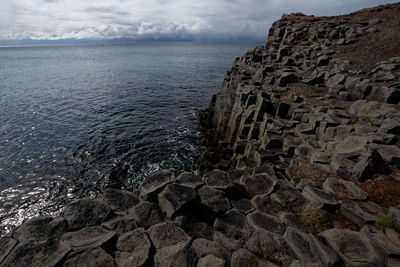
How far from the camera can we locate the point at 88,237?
17.9 ft

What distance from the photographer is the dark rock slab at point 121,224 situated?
5.97m

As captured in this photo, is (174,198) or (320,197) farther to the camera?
(320,197)

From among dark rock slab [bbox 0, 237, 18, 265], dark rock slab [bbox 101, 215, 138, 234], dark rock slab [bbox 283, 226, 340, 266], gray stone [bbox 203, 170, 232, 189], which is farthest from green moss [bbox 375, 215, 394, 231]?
dark rock slab [bbox 0, 237, 18, 265]

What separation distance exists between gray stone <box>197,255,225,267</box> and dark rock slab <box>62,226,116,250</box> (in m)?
2.61

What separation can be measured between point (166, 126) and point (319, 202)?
23.5 m

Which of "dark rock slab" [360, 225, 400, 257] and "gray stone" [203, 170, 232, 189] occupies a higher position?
"dark rock slab" [360, 225, 400, 257]

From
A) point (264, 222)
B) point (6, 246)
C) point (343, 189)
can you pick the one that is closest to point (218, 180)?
point (264, 222)

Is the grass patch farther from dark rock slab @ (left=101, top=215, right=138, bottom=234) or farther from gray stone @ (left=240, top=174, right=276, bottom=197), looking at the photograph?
dark rock slab @ (left=101, top=215, right=138, bottom=234)

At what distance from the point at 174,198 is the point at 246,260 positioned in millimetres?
2896

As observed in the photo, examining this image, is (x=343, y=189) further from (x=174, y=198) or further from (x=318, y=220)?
(x=174, y=198)

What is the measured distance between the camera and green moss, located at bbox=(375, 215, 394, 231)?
5559mm

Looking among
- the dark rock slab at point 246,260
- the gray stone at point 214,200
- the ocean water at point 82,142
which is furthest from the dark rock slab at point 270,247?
the ocean water at point 82,142

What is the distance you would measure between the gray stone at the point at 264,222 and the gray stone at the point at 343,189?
2.65 meters

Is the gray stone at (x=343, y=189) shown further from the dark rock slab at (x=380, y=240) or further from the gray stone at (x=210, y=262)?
the gray stone at (x=210, y=262)
